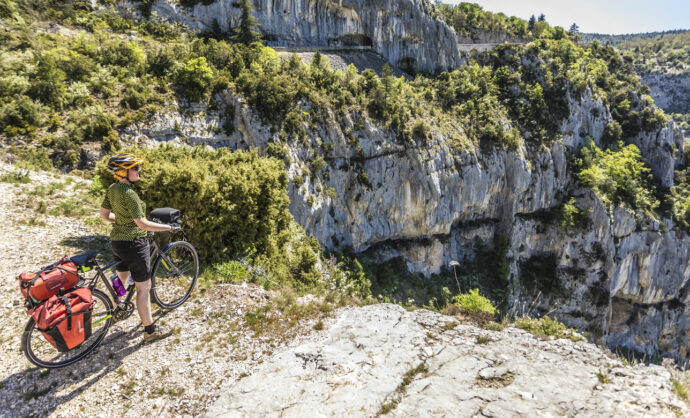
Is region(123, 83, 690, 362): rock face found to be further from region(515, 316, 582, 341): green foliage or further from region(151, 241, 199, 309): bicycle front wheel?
region(151, 241, 199, 309): bicycle front wheel

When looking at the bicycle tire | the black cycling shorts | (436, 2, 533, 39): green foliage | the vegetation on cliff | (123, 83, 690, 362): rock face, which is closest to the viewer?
the bicycle tire

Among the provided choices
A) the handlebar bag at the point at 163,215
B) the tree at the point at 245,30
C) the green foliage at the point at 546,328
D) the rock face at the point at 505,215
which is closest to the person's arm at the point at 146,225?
the handlebar bag at the point at 163,215

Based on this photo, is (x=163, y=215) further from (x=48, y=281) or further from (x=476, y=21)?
(x=476, y=21)

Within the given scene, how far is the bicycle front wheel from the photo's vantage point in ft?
20.4

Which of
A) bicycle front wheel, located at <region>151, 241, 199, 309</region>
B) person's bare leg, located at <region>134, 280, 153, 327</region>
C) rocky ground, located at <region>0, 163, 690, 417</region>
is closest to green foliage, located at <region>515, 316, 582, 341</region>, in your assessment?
rocky ground, located at <region>0, 163, 690, 417</region>

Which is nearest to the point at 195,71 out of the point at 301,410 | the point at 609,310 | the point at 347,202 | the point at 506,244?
the point at 347,202

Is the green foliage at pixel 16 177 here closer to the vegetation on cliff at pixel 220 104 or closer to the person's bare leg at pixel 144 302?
the vegetation on cliff at pixel 220 104

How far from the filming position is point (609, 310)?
125 ft

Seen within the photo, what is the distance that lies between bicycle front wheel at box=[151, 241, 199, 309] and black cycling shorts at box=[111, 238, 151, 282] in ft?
2.82

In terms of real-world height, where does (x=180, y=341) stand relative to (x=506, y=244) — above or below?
above

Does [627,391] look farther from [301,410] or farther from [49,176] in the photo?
[49,176]

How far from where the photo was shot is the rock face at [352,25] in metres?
29.0

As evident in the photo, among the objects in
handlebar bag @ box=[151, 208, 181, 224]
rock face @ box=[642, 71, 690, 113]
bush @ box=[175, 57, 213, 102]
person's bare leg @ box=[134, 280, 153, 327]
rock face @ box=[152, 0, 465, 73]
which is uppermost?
rock face @ box=[642, 71, 690, 113]

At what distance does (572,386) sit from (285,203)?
8.22 metres
